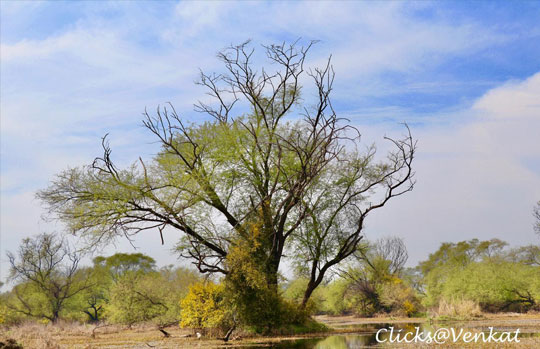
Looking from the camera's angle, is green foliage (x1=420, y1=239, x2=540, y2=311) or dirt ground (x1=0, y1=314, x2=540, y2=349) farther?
green foliage (x1=420, y1=239, x2=540, y2=311)

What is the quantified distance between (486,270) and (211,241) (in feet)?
75.0

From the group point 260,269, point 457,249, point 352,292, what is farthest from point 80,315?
point 457,249

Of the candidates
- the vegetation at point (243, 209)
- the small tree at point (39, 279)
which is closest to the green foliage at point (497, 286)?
the vegetation at point (243, 209)

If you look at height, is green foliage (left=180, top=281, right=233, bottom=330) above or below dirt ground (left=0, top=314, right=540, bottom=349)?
above

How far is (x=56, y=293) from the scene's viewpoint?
151ft

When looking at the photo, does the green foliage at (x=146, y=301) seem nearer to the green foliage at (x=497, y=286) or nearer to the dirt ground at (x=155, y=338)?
the dirt ground at (x=155, y=338)

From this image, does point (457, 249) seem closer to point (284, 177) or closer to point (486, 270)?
point (486, 270)

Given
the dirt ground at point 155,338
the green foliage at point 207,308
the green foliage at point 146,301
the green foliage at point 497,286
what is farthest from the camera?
the green foliage at point 497,286

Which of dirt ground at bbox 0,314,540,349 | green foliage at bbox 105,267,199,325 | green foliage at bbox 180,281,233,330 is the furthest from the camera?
green foliage at bbox 105,267,199,325

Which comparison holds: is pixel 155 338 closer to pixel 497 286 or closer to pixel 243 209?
pixel 243 209

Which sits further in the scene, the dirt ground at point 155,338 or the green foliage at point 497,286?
the green foliage at point 497,286

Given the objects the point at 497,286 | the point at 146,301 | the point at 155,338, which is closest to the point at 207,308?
the point at 155,338

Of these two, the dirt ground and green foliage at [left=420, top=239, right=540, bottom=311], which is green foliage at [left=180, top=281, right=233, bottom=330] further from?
green foliage at [left=420, top=239, right=540, bottom=311]

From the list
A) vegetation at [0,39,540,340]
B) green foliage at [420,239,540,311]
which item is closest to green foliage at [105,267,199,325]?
vegetation at [0,39,540,340]
